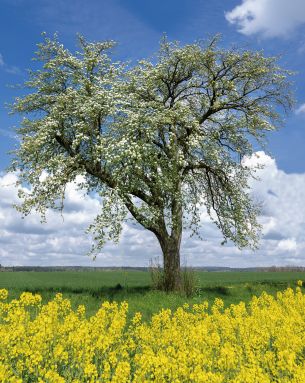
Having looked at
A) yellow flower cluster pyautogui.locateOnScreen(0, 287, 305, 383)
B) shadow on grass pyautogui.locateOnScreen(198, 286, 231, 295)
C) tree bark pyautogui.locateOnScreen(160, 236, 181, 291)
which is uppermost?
tree bark pyautogui.locateOnScreen(160, 236, 181, 291)

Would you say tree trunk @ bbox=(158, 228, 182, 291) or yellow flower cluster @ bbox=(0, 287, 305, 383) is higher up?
tree trunk @ bbox=(158, 228, 182, 291)

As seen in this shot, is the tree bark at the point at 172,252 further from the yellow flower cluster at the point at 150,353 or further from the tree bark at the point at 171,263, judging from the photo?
the yellow flower cluster at the point at 150,353

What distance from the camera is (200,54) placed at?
26844mm

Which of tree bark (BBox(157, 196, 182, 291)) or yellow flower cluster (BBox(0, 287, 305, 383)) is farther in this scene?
tree bark (BBox(157, 196, 182, 291))

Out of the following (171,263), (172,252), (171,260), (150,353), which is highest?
(172,252)

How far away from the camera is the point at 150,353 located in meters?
9.14

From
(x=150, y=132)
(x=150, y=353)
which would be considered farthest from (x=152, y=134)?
→ (x=150, y=353)

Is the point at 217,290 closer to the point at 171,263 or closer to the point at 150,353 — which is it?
the point at 171,263

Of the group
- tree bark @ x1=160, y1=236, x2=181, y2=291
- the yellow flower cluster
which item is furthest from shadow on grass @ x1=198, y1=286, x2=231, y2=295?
the yellow flower cluster

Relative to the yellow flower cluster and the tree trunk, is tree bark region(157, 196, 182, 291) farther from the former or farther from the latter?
the yellow flower cluster

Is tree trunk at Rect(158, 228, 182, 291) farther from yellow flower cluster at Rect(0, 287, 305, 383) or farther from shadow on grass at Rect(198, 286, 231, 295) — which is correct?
yellow flower cluster at Rect(0, 287, 305, 383)

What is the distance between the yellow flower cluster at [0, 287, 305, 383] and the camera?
853 cm

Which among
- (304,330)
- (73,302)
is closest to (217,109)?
(73,302)

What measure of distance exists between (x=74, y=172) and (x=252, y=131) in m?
10.7
